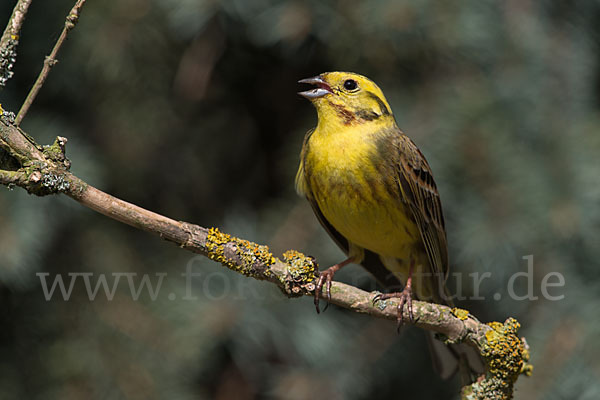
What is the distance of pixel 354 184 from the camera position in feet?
7.20

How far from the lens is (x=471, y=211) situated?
2.50m

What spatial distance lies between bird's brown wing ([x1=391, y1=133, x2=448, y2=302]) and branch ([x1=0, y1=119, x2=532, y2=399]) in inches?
19.2

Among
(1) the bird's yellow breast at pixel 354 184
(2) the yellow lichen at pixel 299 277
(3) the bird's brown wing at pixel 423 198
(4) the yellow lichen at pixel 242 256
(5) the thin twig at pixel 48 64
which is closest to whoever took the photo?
(5) the thin twig at pixel 48 64

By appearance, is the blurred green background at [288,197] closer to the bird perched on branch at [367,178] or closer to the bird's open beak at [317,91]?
the bird perched on branch at [367,178]

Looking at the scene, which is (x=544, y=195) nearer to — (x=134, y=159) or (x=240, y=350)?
(x=240, y=350)

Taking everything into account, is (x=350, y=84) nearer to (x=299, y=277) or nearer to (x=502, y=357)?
(x=299, y=277)

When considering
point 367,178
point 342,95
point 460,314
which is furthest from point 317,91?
point 460,314

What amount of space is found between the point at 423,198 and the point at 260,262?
87 centimetres

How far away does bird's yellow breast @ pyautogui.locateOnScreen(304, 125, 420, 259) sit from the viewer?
2201 mm

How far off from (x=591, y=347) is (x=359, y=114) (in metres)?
1.13

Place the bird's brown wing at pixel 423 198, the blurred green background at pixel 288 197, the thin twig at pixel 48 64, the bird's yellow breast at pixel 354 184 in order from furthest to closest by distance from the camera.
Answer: the blurred green background at pixel 288 197
the bird's brown wing at pixel 423 198
the bird's yellow breast at pixel 354 184
the thin twig at pixel 48 64

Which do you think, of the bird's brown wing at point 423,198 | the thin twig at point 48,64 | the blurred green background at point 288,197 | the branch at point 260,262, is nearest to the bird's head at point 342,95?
the bird's brown wing at point 423,198

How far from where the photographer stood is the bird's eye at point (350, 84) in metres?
2.26

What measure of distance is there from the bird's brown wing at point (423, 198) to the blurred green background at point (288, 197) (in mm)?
108
